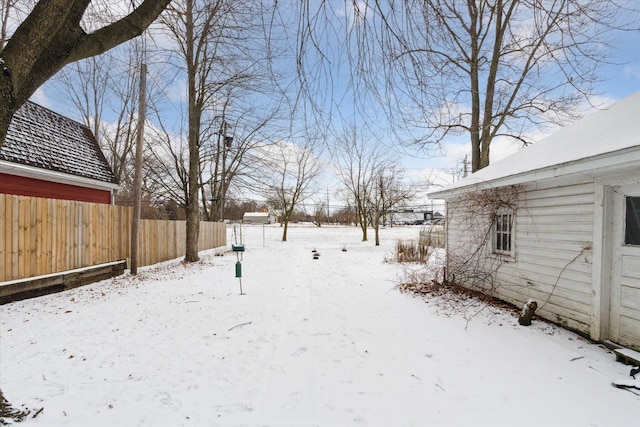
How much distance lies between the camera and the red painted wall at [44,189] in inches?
313

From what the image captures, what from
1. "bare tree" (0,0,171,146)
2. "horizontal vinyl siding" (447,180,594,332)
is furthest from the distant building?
"horizontal vinyl siding" (447,180,594,332)

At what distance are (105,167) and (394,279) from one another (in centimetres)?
1171

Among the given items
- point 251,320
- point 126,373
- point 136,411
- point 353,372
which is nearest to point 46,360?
point 126,373

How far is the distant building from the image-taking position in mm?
8047

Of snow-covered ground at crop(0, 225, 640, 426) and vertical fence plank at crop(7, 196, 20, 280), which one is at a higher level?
vertical fence plank at crop(7, 196, 20, 280)

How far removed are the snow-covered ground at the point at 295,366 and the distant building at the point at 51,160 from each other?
13.5 ft

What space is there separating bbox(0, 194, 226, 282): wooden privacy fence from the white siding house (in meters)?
9.39

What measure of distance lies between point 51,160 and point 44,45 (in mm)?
9627

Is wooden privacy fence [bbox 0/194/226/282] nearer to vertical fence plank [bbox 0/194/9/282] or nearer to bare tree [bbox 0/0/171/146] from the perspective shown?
vertical fence plank [bbox 0/194/9/282]

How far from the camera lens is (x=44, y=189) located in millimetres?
8922

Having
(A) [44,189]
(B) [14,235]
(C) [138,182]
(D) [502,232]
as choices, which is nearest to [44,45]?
(B) [14,235]

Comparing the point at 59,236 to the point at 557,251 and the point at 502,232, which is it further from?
the point at 557,251

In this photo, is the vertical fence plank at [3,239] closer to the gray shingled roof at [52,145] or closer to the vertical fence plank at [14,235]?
the vertical fence plank at [14,235]

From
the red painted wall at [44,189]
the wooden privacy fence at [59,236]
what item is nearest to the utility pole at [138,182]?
the wooden privacy fence at [59,236]
